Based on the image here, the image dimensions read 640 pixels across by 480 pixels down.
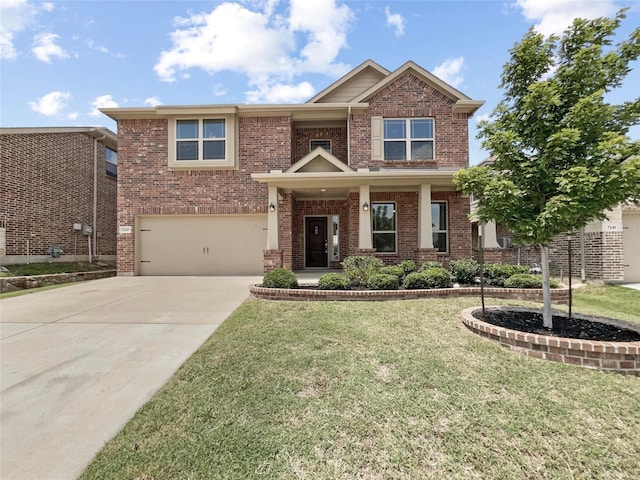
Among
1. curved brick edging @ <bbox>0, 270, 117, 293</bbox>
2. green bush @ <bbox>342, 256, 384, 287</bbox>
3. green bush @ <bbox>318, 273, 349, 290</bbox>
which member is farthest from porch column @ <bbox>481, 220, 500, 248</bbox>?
curved brick edging @ <bbox>0, 270, 117, 293</bbox>

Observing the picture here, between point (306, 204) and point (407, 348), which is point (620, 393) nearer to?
point (407, 348)

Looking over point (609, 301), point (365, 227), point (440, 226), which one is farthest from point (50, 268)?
point (609, 301)

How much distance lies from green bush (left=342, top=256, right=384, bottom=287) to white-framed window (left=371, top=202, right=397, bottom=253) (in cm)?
385

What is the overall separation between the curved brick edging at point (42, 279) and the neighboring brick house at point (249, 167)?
1095 millimetres

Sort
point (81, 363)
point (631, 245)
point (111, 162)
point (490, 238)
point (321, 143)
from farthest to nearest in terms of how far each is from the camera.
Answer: point (111, 162) → point (321, 143) → point (490, 238) → point (631, 245) → point (81, 363)

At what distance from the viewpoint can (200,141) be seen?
39.2 ft

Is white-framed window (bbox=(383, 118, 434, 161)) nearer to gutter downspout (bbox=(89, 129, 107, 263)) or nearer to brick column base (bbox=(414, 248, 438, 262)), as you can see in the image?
brick column base (bbox=(414, 248, 438, 262))

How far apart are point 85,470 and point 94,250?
14.8 meters

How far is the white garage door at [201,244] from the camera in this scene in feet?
39.3

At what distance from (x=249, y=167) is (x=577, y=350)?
1067cm

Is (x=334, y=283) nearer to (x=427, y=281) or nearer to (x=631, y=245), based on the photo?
(x=427, y=281)

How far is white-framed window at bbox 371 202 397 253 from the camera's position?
11844 millimetres

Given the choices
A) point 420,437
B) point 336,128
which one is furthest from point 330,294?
point 336,128

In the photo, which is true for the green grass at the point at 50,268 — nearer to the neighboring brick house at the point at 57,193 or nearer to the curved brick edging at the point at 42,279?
the neighboring brick house at the point at 57,193
